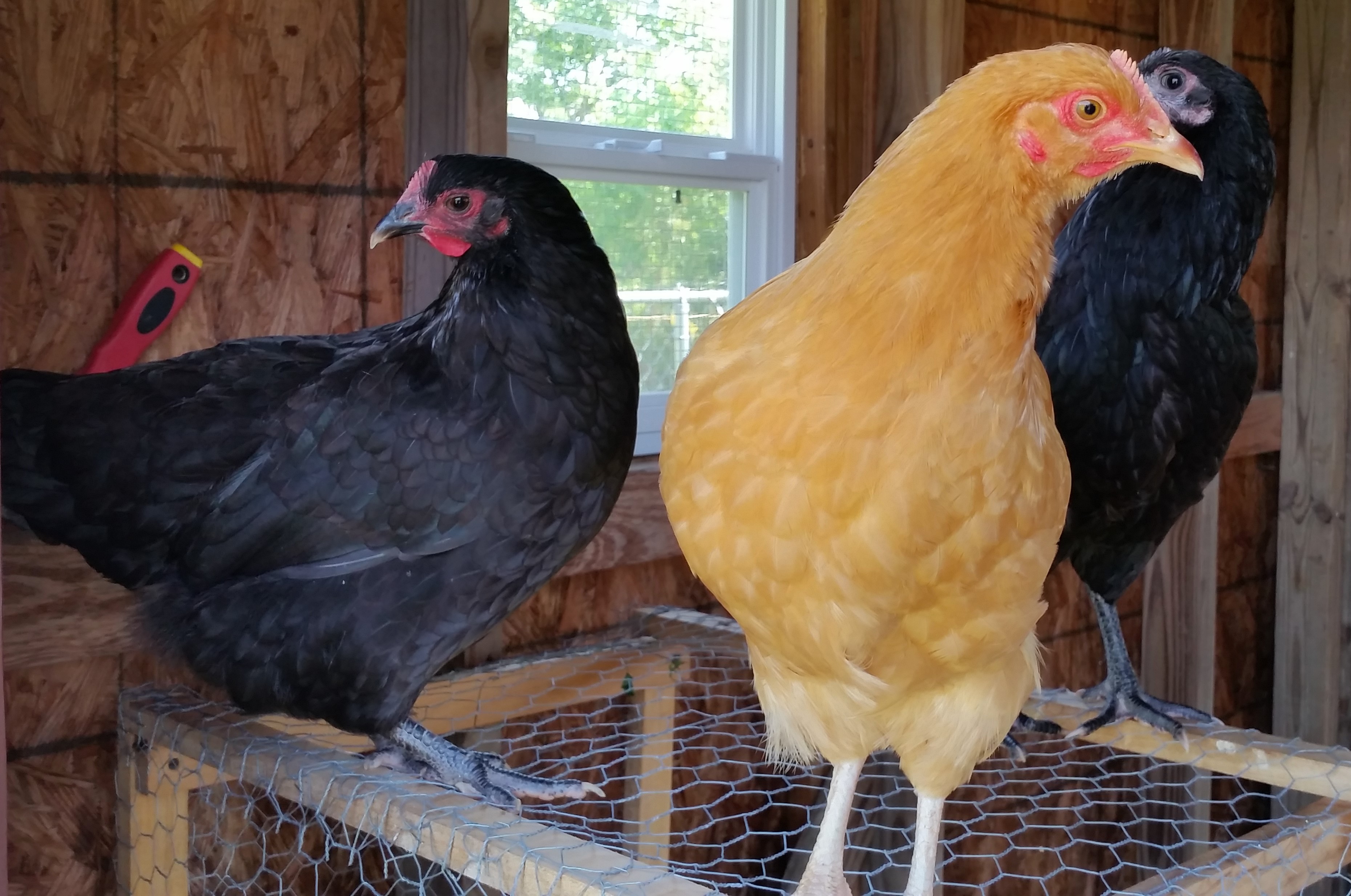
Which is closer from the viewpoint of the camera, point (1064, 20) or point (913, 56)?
point (913, 56)

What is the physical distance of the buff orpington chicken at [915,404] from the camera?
94 cm

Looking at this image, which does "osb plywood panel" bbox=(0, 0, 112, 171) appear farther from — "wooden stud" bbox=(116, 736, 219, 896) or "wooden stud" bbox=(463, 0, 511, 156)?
"wooden stud" bbox=(116, 736, 219, 896)

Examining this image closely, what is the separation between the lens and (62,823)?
1.58 m

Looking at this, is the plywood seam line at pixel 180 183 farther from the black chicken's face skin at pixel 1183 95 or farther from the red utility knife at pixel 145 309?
the black chicken's face skin at pixel 1183 95

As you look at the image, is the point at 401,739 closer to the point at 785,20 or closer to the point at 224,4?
the point at 224,4

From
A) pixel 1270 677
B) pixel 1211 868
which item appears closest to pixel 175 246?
pixel 1211 868

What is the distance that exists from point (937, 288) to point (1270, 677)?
3155 mm

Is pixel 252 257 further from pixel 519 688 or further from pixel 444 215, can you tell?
pixel 519 688

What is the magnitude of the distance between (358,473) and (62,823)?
681 mm

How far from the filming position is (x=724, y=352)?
3.46ft

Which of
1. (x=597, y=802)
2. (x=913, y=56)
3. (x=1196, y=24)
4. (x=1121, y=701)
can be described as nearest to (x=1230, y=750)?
(x=1121, y=701)

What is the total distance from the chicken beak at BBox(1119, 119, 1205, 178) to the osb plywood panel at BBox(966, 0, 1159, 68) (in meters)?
1.58

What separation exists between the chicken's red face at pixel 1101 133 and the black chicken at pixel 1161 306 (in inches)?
25.1

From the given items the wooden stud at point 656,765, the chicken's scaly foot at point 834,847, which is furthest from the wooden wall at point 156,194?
the chicken's scaly foot at point 834,847
